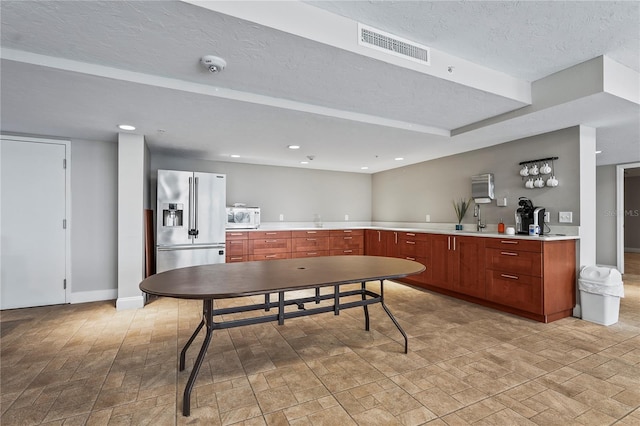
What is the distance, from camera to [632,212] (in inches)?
339

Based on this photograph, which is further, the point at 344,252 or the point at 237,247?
the point at 344,252

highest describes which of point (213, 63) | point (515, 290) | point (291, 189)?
point (213, 63)

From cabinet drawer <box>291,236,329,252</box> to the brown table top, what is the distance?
2.66m

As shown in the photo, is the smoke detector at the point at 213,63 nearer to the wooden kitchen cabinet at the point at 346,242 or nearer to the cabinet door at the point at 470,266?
the cabinet door at the point at 470,266

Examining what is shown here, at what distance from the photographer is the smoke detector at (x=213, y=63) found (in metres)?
2.06

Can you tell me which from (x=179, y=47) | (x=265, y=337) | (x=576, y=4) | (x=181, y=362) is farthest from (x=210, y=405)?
(x=576, y=4)

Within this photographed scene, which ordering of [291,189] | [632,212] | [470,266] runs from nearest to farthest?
[470,266] → [291,189] → [632,212]

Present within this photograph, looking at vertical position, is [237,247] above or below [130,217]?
below

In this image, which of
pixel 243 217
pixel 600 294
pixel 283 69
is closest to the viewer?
pixel 283 69

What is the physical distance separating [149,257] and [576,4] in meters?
5.11

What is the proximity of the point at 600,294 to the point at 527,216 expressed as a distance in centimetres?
105

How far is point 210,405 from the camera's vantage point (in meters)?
1.84

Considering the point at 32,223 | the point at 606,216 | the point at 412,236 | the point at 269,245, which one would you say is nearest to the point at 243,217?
the point at 269,245

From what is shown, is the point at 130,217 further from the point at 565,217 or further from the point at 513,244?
the point at 565,217
